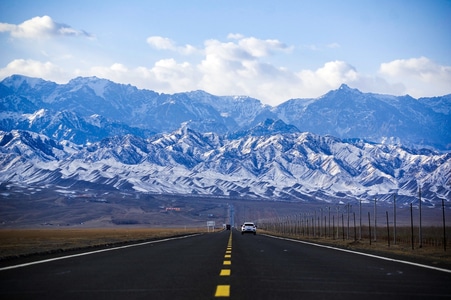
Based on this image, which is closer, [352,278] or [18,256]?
[352,278]

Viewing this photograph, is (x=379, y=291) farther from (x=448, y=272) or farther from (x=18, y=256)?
(x=18, y=256)

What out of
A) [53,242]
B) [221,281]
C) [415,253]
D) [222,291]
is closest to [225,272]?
[221,281]

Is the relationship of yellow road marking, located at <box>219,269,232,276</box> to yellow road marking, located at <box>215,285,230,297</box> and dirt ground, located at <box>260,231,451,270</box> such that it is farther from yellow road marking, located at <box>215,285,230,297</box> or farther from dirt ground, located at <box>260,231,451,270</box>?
dirt ground, located at <box>260,231,451,270</box>

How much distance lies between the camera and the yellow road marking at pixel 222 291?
433 inches

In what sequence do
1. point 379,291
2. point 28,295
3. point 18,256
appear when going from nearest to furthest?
1. point 28,295
2. point 379,291
3. point 18,256

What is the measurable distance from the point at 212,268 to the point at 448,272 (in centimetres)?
592

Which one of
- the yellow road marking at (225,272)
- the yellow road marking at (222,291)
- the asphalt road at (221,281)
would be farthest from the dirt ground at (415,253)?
the yellow road marking at (222,291)

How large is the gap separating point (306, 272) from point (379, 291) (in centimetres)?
405

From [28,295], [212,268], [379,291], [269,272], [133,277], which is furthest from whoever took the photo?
[212,268]

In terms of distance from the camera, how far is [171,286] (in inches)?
492

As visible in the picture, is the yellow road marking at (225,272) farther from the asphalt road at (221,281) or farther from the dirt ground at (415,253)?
the dirt ground at (415,253)

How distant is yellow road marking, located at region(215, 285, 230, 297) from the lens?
11.0 meters

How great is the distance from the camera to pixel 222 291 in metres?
11.5

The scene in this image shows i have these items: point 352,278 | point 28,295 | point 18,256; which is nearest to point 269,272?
point 352,278
